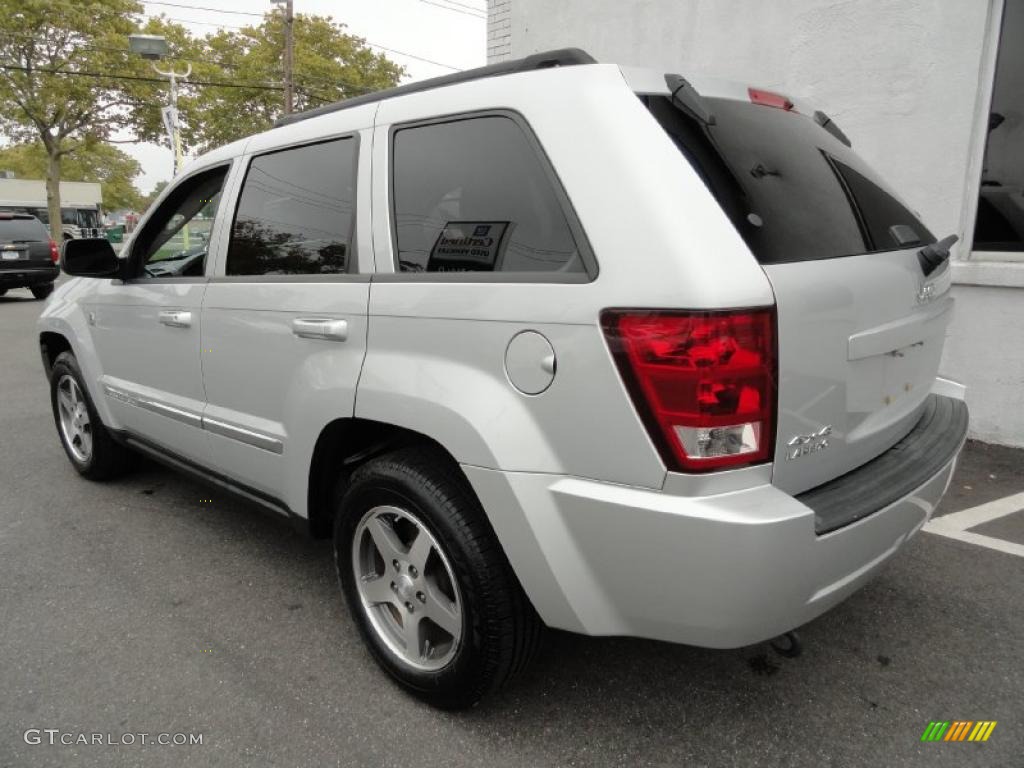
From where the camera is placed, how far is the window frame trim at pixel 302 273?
7.97 ft

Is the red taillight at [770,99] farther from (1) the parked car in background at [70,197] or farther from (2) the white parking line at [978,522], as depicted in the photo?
(1) the parked car in background at [70,197]

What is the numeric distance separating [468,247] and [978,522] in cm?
322

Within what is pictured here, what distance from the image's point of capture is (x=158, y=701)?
2.37 meters

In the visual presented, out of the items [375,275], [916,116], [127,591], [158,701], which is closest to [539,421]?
[375,275]

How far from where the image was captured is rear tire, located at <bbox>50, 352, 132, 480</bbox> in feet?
13.7

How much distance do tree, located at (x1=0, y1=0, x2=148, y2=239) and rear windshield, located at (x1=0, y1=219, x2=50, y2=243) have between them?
1591 centimetres

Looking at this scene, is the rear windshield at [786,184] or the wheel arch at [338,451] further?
the wheel arch at [338,451]

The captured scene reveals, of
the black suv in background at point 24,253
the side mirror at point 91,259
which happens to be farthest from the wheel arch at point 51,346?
the black suv in background at point 24,253

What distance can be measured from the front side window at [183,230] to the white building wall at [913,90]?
4.16m

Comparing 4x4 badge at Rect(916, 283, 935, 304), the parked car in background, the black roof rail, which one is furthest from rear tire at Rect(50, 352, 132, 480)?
the parked car in background

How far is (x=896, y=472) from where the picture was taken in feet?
6.98

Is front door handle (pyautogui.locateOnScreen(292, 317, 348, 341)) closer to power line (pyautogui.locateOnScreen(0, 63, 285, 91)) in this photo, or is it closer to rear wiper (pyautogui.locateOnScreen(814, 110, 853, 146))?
rear wiper (pyautogui.locateOnScreen(814, 110, 853, 146))

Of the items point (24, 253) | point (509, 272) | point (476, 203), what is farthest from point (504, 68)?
point (24, 253)

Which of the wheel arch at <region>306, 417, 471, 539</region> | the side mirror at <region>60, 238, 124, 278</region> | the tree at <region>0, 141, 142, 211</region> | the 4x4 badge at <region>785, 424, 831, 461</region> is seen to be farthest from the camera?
the tree at <region>0, 141, 142, 211</region>
